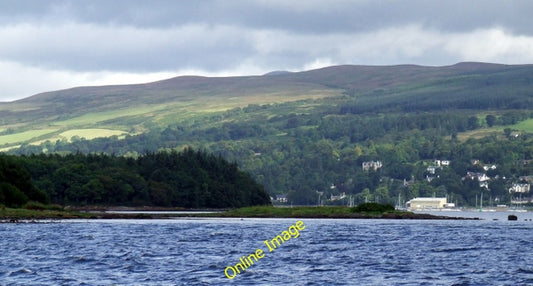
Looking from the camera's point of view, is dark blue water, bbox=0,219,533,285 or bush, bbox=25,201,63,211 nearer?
dark blue water, bbox=0,219,533,285

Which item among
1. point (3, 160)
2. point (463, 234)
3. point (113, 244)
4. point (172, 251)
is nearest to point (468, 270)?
point (172, 251)

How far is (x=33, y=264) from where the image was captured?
3258 inches

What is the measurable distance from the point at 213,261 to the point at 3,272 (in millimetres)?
17949

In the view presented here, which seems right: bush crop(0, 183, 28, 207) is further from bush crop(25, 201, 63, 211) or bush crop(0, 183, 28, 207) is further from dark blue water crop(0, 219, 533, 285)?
dark blue water crop(0, 219, 533, 285)

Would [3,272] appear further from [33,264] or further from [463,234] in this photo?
[463,234]

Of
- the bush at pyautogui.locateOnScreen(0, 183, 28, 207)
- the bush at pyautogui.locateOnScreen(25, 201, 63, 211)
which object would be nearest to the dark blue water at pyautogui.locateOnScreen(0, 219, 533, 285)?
the bush at pyautogui.locateOnScreen(0, 183, 28, 207)

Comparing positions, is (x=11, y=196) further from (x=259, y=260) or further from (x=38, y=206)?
(x=259, y=260)

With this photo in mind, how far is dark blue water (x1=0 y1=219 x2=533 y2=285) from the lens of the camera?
73562 millimetres

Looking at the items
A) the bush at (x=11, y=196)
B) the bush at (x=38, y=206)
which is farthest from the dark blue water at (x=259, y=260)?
the bush at (x=38, y=206)

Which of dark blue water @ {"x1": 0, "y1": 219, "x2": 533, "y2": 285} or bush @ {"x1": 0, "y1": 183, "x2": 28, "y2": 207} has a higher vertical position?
bush @ {"x1": 0, "y1": 183, "x2": 28, "y2": 207}

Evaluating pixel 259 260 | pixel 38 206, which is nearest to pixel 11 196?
pixel 38 206

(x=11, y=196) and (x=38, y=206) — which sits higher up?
(x=11, y=196)

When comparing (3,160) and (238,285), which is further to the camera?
(3,160)

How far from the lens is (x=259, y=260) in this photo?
8838cm
